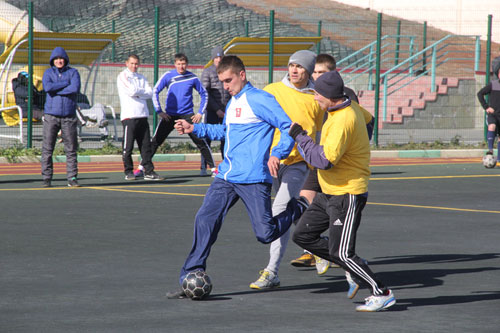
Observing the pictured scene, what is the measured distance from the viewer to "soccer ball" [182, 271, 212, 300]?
22.6 feet

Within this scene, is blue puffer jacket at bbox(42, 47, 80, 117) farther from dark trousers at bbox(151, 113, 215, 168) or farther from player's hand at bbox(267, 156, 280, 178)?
player's hand at bbox(267, 156, 280, 178)

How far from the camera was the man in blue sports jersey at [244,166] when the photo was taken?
7043 millimetres

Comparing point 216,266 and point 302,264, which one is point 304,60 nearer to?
point 302,264

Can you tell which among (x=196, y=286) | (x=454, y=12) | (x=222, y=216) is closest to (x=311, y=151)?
(x=222, y=216)

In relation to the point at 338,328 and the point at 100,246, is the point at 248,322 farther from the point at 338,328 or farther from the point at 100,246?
the point at 100,246

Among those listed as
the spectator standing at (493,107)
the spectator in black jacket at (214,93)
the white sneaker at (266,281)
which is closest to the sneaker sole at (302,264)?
the white sneaker at (266,281)

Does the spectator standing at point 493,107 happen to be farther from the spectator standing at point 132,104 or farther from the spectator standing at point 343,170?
the spectator standing at point 343,170

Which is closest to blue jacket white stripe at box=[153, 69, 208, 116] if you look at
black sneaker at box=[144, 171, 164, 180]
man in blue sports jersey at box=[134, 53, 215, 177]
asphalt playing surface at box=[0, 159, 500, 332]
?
man in blue sports jersey at box=[134, 53, 215, 177]

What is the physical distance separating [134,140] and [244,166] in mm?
7843

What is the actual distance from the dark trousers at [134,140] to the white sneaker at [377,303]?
8.56m

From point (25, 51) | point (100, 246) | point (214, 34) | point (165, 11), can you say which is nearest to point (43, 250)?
point (100, 246)

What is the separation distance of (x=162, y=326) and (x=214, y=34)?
3178cm

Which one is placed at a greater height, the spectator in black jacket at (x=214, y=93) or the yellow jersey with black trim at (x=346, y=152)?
the spectator in black jacket at (x=214, y=93)

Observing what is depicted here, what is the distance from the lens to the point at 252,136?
7227 mm
